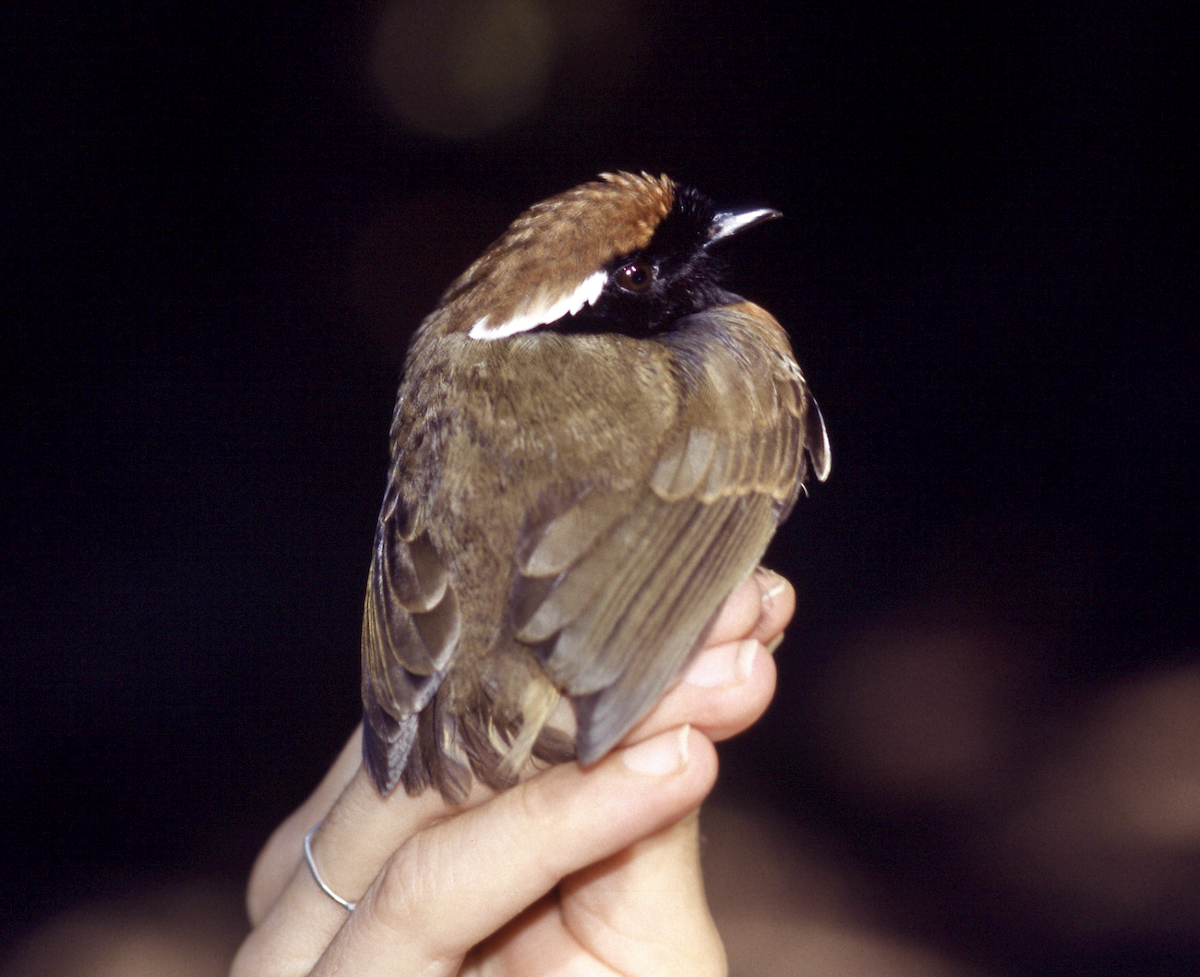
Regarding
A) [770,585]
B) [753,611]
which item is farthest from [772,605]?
[753,611]

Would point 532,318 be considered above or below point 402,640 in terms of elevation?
above

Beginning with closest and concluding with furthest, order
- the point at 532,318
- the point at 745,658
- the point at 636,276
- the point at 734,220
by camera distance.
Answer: the point at 745,658
the point at 532,318
the point at 636,276
the point at 734,220

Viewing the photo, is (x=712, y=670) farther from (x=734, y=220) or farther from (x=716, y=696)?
(x=734, y=220)

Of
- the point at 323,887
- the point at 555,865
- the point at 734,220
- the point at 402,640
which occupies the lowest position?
the point at 323,887

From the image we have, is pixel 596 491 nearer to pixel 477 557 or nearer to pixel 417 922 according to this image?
pixel 477 557

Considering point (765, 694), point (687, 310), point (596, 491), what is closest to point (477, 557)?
point (596, 491)

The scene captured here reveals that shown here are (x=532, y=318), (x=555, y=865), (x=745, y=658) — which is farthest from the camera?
(x=532, y=318)

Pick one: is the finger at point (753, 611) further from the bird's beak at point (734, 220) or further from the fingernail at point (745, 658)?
the bird's beak at point (734, 220)

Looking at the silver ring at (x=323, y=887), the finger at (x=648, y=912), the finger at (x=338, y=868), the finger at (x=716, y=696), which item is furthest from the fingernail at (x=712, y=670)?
the silver ring at (x=323, y=887)
